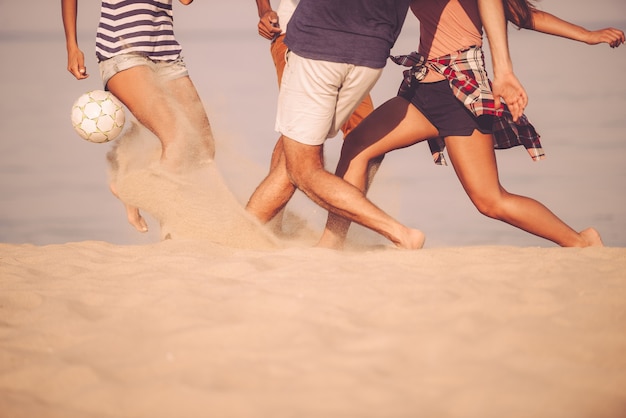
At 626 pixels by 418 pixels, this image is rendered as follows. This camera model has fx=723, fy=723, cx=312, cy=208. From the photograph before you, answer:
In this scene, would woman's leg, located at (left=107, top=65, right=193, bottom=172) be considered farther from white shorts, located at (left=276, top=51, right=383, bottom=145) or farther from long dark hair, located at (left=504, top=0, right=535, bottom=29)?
long dark hair, located at (left=504, top=0, right=535, bottom=29)

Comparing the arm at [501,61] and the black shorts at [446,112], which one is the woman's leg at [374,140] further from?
the arm at [501,61]

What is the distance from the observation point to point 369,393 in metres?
2.14

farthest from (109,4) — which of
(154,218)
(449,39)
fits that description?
(449,39)

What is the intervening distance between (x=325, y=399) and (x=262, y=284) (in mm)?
1234

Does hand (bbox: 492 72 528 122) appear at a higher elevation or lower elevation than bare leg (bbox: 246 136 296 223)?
higher

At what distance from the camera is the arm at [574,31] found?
4.50 m

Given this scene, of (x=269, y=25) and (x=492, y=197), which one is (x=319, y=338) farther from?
(x=269, y=25)

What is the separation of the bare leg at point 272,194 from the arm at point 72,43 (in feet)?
5.00

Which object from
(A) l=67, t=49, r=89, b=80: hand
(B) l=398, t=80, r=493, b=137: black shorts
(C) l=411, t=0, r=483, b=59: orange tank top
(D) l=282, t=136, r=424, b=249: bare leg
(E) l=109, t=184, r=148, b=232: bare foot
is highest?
(C) l=411, t=0, r=483, b=59: orange tank top

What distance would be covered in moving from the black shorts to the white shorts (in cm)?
43

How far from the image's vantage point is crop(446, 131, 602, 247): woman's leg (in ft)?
14.5

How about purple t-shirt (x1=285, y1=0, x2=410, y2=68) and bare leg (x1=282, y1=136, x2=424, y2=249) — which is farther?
bare leg (x1=282, y1=136, x2=424, y2=249)

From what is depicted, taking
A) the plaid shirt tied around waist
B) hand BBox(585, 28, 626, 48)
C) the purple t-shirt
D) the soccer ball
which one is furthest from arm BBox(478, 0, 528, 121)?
the soccer ball

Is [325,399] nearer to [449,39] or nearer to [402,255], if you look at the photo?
[402,255]
